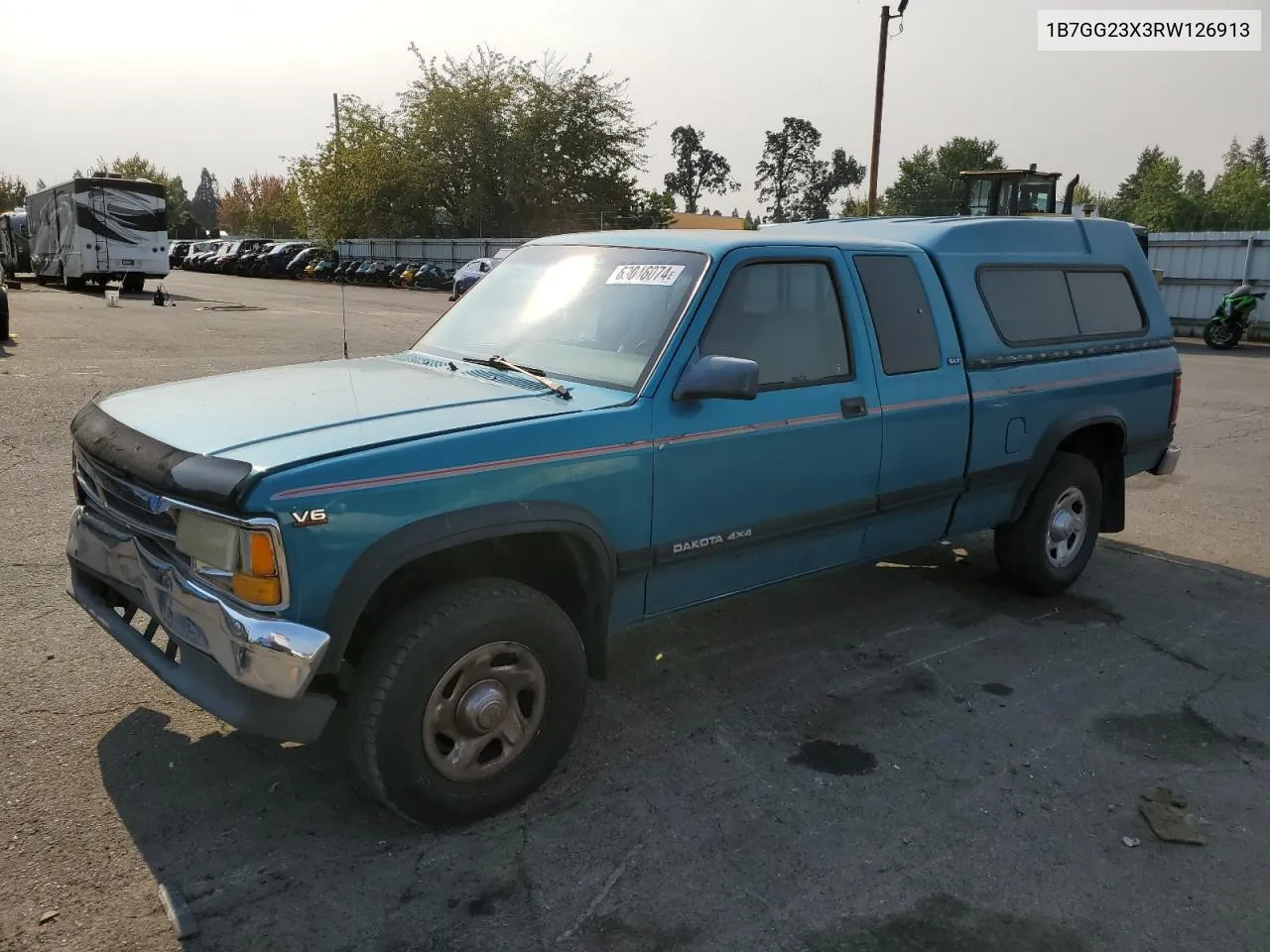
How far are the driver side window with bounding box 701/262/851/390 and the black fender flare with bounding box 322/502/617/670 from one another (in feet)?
2.86

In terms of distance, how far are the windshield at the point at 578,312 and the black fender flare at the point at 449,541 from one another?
593 millimetres

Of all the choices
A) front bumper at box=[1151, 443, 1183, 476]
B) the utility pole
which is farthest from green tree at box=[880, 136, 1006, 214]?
front bumper at box=[1151, 443, 1183, 476]

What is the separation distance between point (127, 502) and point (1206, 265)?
23.7 metres

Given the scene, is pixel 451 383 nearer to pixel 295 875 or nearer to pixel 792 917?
pixel 295 875

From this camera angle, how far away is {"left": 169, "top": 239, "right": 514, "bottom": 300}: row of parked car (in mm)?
40594

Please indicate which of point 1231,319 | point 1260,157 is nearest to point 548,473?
point 1231,319

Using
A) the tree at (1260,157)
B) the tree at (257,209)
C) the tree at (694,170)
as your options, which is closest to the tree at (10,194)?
the tree at (257,209)

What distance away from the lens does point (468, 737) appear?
3.02 m

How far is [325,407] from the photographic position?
126 inches

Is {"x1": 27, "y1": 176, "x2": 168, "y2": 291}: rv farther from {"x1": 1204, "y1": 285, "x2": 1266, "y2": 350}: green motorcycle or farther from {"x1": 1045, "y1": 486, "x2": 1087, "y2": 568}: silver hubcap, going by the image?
{"x1": 1045, "y1": 486, "x2": 1087, "y2": 568}: silver hubcap

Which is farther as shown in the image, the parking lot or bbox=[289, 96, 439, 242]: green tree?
bbox=[289, 96, 439, 242]: green tree

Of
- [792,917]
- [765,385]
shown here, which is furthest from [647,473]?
[792,917]

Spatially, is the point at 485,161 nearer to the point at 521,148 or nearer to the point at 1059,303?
the point at 521,148

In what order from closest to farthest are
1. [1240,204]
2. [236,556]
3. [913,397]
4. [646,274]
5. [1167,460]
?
[236,556], [646,274], [913,397], [1167,460], [1240,204]
